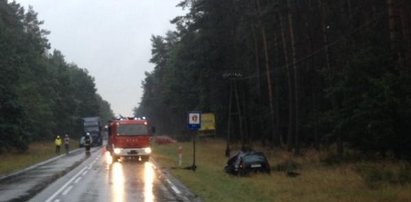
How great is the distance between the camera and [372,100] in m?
26.4

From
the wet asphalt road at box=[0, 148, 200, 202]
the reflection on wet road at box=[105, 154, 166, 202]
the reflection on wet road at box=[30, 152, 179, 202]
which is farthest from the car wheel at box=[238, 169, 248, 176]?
the reflection on wet road at box=[105, 154, 166, 202]

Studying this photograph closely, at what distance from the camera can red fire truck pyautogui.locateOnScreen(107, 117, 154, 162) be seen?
138 feet

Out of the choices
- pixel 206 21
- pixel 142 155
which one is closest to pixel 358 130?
pixel 142 155

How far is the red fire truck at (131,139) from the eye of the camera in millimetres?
42125

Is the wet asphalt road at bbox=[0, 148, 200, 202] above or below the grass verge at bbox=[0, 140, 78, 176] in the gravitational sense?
below

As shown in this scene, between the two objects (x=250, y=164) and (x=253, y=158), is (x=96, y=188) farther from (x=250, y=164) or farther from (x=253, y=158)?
(x=253, y=158)

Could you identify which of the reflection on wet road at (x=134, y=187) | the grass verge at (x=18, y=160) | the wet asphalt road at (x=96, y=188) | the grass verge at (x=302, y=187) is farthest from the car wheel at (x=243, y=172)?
the grass verge at (x=18, y=160)

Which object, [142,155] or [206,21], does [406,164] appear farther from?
[206,21]

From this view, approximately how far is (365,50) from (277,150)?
2099 centimetres

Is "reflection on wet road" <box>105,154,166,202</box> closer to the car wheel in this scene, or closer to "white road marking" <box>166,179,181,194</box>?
"white road marking" <box>166,179,181,194</box>

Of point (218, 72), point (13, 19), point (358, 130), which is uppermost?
point (13, 19)

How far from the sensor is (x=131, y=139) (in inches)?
1660

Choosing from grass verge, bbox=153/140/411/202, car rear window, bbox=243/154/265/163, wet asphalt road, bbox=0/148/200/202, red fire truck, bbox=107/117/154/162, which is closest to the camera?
grass verge, bbox=153/140/411/202

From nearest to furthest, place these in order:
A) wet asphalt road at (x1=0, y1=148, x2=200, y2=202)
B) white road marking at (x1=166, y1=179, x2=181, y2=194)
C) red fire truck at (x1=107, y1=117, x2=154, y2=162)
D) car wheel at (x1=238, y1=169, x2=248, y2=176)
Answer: wet asphalt road at (x1=0, y1=148, x2=200, y2=202) < white road marking at (x1=166, y1=179, x2=181, y2=194) < car wheel at (x1=238, y1=169, x2=248, y2=176) < red fire truck at (x1=107, y1=117, x2=154, y2=162)
